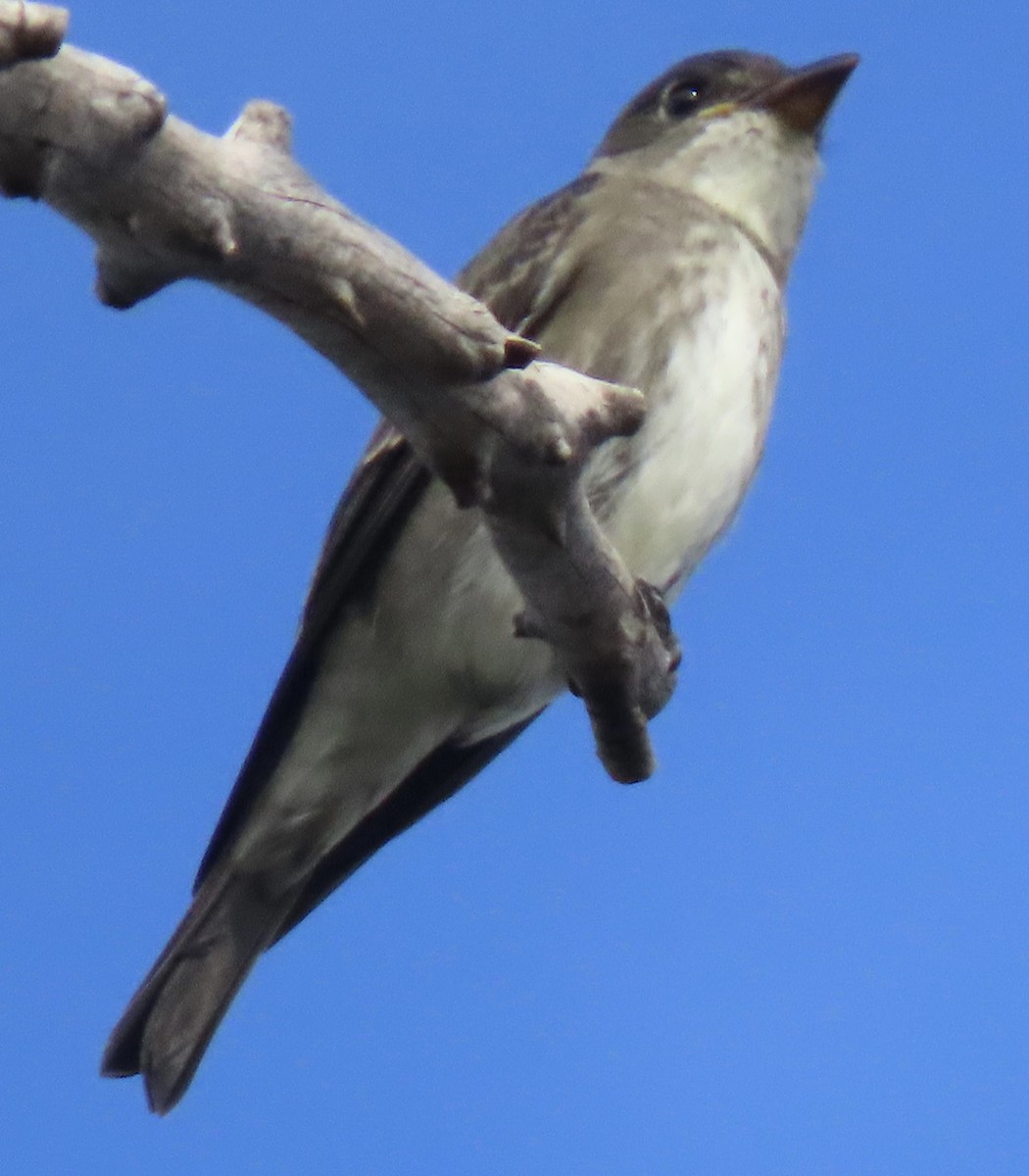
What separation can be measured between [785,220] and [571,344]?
3.61ft

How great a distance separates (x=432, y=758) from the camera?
594 cm

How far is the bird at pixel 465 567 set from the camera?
5301 millimetres

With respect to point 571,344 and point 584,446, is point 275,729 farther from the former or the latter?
point 584,446

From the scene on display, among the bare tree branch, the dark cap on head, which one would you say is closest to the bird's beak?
the dark cap on head

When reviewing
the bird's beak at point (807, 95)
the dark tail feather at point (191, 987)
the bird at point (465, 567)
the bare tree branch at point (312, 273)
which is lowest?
the dark tail feather at point (191, 987)

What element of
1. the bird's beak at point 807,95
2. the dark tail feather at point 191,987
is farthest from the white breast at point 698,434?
the dark tail feather at point 191,987

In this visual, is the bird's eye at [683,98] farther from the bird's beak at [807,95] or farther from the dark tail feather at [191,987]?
the dark tail feather at [191,987]

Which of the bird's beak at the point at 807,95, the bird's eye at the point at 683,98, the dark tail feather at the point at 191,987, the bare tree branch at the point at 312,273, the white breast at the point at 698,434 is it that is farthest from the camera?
the bird's eye at the point at 683,98

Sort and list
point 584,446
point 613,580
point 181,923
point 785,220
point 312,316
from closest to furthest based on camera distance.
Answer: point 312,316 → point 584,446 → point 613,580 → point 181,923 → point 785,220

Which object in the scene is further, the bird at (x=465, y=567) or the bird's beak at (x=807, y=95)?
the bird's beak at (x=807, y=95)

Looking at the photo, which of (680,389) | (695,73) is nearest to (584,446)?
(680,389)

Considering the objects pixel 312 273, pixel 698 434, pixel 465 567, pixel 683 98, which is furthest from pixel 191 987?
pixel 683 98

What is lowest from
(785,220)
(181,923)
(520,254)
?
(181,923)

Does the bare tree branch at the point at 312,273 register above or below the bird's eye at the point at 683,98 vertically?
below
